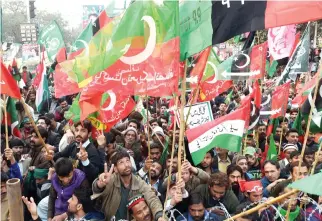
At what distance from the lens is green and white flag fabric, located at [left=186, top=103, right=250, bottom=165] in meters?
5.09

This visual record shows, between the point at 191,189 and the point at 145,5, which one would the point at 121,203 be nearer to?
the point at 191,189

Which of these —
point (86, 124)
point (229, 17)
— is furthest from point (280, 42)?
point (229, 17)

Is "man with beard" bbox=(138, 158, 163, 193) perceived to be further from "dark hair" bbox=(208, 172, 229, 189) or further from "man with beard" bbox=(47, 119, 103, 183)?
"dark hair" bbox=(208, 172, 229, 189)

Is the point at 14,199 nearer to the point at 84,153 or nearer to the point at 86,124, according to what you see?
the point at 84,153

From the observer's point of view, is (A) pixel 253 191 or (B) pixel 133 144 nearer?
(A) pixel 253 191

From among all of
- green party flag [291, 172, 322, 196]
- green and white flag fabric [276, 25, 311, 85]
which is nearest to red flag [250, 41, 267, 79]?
green and white flag fabric [276, 25, 311, 85]

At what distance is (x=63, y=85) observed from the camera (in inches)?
289

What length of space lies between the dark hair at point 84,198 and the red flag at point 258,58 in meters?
4.27

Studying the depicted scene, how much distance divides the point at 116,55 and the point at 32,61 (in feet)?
46.5

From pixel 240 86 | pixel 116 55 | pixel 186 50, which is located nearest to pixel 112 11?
pixel 116 55

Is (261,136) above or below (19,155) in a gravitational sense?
below

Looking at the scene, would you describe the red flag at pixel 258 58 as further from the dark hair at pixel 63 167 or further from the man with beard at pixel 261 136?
the dark hair at pixel 63 167

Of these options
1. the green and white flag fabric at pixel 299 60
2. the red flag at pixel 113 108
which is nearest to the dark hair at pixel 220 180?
the red flag at pixel 113 108

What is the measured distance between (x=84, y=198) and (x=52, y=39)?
6.79 metres
